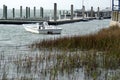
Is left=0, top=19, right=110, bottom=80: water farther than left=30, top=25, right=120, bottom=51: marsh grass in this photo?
No

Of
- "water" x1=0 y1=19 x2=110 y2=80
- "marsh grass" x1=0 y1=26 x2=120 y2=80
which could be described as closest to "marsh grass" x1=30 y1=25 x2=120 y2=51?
"water" x1=0 y1=19 x2=110 y2=80

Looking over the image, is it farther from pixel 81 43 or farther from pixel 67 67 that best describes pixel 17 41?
pixel 67 67

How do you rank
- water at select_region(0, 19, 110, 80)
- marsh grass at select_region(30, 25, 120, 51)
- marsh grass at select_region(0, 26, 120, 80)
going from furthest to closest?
marsh grass at select_region(30, 25, 120, 51) → water at select_region(0, 19, 110, 80) → marsh grass at select_region(0, 26, 120, 80)

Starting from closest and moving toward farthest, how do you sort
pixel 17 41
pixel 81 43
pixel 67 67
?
pixel 67 67 < pixel 81 43 < pixel 17 41

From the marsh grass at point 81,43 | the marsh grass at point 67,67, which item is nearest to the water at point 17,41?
the marsh grass at point 67,67

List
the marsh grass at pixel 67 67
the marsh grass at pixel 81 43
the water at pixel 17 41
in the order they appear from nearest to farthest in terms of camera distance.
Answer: the marsh grass at pixel 67 67 → the water at pixel 17 41 → the marsh grass at pixel 81 43

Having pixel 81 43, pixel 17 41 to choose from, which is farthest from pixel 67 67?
pixel 17 41

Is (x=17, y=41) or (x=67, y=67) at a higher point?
(x=17, y=41)

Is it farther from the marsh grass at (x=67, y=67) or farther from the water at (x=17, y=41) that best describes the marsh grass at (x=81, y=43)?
the marsh grass at (x=67, y=67)

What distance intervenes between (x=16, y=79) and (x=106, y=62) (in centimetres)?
648

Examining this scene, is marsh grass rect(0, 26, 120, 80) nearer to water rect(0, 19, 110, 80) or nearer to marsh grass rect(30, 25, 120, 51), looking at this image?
water rect(0, 19, 110, 80)

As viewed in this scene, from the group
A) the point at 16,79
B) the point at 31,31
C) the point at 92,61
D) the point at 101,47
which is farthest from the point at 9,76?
the point at 31,31

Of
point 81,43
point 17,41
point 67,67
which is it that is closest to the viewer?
A: point 67,67

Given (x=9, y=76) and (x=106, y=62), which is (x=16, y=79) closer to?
(x=9, y=76)
